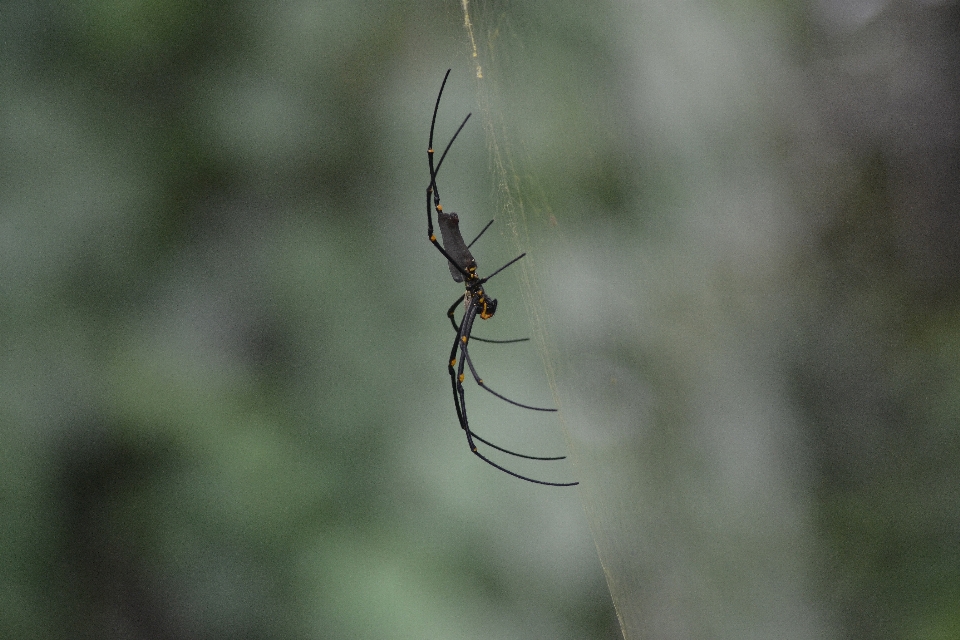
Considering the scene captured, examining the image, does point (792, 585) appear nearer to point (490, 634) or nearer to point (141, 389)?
point (490, 634)

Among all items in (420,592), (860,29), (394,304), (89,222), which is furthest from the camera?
(860,29)

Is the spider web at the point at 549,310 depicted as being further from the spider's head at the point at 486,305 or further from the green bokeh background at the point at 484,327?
the spider's head at the point at 486,305

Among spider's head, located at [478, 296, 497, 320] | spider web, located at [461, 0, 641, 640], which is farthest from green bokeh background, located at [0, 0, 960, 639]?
spider's head, located at [478, 296, 497, 320]

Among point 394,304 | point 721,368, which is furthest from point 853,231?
point 394,304

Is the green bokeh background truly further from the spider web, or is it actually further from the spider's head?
the spider's head

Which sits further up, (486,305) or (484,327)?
(484,327)

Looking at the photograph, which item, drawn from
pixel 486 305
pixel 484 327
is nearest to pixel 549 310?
pixel 484 327

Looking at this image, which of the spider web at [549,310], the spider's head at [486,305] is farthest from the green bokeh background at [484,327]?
the spider's head at [486,305]

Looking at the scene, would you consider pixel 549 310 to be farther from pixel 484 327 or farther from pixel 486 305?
pixel 486 305
